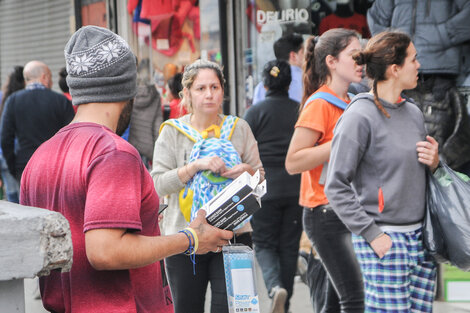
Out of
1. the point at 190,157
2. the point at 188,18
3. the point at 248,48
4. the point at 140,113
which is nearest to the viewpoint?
the point at 190,157

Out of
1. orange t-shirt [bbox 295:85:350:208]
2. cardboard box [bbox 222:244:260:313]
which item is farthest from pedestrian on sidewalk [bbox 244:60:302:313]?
cardboard box [bbox 222:244:260:313]

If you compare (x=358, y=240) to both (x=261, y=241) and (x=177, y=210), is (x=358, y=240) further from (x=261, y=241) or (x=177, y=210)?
(x=261, y=241)

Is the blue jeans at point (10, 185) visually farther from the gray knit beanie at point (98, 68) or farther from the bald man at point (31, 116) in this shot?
the gray knit beanie at point (98, 68)

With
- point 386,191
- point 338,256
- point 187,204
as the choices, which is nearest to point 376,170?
point 386,191

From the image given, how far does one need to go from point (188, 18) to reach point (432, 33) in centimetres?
469

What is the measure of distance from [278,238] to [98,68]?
12.0 ft

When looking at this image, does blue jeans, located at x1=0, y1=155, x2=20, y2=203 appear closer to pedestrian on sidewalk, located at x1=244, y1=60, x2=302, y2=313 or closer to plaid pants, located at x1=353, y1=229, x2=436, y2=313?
pedestrian on sidewalk, located at x1=244, y1=60, x2=302, y2=313

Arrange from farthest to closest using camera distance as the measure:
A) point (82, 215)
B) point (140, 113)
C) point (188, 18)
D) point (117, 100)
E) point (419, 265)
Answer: point (188, 18) → point (140, 113) → point (419, 265) → point (117, 100) → point (82, 215)

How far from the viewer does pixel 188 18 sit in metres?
9.78

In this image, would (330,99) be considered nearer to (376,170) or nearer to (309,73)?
(309,73)

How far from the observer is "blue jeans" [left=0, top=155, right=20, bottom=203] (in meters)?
8.10

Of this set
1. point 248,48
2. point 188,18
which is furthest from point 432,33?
point 188,18

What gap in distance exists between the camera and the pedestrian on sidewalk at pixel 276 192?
557cm

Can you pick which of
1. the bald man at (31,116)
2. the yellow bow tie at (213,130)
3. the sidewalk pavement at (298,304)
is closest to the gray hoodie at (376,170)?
the yellow bow tie at (213,130)
